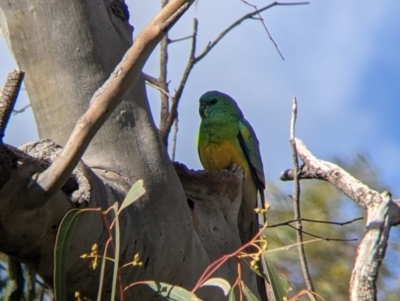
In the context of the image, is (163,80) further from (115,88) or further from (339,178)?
(115,88)

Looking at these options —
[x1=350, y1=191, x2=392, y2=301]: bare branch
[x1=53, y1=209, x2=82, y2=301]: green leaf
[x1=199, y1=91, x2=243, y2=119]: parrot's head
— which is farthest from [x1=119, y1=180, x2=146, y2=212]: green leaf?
Answer: [x1=199, y1=91, x2=243, y2=119]: parrot's head

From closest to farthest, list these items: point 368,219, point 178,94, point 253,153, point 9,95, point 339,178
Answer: point 9,95 → point 368,219 → point 339,178 → point 178,94 → point 253,153

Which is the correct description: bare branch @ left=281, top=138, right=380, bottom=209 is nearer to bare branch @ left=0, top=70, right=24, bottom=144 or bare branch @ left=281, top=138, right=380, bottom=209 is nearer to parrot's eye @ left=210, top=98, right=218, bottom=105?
bare branch @ left=0, top=70, right=24, bottom=144

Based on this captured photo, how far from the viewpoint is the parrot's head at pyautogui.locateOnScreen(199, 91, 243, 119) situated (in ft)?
A: 10.4

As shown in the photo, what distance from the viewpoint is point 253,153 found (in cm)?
292

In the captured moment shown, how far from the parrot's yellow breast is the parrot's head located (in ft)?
0.80

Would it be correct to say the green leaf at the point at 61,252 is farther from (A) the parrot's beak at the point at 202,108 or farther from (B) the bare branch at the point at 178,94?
(A) the parrot's beak at the point at 202,108

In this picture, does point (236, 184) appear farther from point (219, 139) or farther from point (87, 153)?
point (219, 139)

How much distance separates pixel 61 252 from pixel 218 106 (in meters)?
2.14

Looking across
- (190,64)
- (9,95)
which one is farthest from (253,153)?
(9,95)

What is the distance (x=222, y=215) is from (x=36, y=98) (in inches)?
22.0

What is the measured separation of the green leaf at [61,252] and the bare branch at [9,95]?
0.53ft

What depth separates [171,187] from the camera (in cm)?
153

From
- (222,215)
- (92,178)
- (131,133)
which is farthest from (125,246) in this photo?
(222,215)
